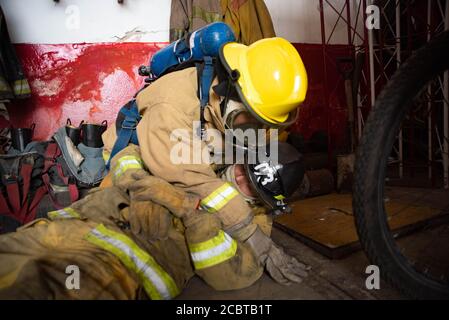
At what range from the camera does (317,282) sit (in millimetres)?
1413

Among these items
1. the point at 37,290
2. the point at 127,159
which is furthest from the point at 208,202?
the point at 37,290

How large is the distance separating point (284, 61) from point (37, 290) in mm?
1494

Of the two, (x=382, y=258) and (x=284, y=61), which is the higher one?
(x=284, y=61)

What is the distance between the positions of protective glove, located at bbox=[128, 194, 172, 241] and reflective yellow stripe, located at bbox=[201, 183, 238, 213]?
213 mm

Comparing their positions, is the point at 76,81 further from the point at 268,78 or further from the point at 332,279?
the point at 332,279

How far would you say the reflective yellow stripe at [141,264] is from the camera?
1.25 metres

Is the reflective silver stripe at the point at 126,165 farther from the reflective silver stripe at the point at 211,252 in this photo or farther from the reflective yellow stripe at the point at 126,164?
the reflective silver stripe at the point at 211,252

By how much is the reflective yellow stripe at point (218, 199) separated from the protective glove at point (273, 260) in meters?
0.22

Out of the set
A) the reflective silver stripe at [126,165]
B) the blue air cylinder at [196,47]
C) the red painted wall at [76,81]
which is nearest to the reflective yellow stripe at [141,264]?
the reflective silver stripe at [126,165]

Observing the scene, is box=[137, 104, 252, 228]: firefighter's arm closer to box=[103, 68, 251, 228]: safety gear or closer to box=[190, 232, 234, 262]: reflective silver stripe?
box=[103, 68, 251, 228]: safety gear

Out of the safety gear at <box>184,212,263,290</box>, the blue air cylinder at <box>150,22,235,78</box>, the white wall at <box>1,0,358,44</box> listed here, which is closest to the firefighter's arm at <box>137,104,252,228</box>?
the safety gear at <box>184,212,263,290</box>

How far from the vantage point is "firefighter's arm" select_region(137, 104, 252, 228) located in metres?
1.45

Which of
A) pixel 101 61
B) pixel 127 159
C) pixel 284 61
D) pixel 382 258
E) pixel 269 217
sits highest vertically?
pixel 101 61

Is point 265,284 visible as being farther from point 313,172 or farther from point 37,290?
point 313,172
